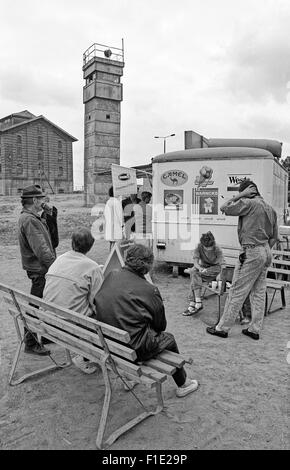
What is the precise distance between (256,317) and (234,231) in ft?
9.51

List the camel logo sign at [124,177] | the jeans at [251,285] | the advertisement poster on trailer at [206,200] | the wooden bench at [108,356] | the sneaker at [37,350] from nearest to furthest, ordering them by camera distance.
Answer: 1. the wooden bench at [108,356]
2. the sneaker at [37,350]
3. the jeans at [251,285]
4. the advertisement poster on trailer at [206,200]
5. the camel logo sign at [124,177]

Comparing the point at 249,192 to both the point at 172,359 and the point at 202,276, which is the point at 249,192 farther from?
the point at 172,359

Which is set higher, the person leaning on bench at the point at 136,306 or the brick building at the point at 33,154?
the brick building at the point at 33,154

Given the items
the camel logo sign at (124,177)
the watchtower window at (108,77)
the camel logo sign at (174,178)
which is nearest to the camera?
the camel logo sign at (174,178)

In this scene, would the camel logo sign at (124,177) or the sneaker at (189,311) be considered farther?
the camel logo sign at (124,177)

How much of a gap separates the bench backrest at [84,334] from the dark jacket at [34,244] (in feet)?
1.74

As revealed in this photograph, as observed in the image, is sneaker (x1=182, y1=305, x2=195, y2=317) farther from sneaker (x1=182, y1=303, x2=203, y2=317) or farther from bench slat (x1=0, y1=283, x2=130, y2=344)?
bench slat (x1=0, y1=283, x2=130, y2=344)

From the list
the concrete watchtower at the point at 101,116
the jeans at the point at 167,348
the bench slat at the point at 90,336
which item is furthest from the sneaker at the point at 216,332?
the concrete watchtower at the point at 101,116

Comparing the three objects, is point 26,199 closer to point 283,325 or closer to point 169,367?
point 169,367

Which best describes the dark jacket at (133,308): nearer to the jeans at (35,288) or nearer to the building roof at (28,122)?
the jeans at (35,288)

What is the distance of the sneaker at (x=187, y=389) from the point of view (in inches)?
125

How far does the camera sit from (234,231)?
720 cm

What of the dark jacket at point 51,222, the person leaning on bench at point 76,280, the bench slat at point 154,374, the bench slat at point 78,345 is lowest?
the bench slat at point 154,374

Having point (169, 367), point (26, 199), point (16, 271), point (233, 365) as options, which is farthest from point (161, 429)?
point (16, 271)
